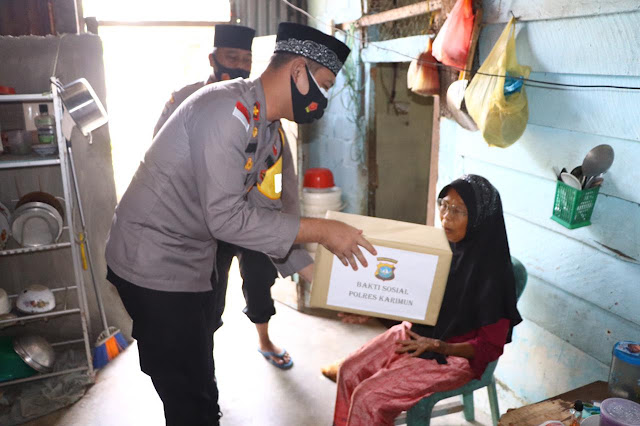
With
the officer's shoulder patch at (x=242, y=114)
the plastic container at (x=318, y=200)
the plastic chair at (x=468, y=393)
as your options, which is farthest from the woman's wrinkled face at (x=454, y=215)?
the plastic container at (x=318, y=200)

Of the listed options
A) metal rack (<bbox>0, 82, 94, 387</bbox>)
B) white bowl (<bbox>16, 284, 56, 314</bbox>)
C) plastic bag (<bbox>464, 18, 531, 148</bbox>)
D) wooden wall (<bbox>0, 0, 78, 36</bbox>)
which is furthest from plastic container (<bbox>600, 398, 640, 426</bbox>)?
wooden wall (<bbox>0, 0, 78, 36</bbox>)

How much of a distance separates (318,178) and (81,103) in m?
1.65

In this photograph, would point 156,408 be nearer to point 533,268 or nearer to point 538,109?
point 533,268

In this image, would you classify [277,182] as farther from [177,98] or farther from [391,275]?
[177,98]

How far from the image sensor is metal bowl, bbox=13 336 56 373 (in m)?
2.88

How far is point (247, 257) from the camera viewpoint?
295 cm

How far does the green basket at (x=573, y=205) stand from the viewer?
175 cm

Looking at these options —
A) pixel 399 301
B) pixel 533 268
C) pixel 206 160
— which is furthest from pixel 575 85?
pixel 206 160

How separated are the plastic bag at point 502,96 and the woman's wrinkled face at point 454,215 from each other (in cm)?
32

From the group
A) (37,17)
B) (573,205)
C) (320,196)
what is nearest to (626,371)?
(573,205)

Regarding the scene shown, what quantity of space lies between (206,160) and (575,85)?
1.38 meters

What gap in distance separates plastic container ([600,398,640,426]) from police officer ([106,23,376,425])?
2.36 ft

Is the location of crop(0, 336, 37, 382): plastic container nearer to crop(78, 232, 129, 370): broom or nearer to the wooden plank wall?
crop(78, 232, 129, 370): broom

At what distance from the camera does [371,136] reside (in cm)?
366
